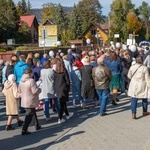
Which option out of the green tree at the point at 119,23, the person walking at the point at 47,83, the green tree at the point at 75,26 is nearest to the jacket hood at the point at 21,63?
the person walking at the point at 47,83

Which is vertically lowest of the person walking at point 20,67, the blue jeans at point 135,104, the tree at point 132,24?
the blue jeans at point 135,104

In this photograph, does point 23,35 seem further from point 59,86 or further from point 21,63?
point 59,86

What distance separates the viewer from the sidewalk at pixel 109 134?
317 inches

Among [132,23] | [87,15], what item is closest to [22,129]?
[132,23]

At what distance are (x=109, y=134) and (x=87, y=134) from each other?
1.64 feet

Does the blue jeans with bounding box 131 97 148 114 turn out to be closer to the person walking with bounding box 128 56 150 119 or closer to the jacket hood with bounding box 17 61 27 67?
the person walking with bounding box 128 56 150 119

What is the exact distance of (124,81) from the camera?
15.3 meters

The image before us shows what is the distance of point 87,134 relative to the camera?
907 cm

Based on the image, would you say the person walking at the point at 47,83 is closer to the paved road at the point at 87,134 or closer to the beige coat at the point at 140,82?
the paved road at the point at 87,134

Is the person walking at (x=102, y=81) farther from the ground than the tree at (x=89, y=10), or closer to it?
closer to it

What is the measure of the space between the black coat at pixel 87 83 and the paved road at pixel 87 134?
3.03 ft

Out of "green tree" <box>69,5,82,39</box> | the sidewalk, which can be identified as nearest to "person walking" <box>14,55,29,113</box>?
the sidewalk

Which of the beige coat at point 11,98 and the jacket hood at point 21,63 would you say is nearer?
the beige coat at point 11,98

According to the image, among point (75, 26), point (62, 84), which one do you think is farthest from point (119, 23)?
point (62, 84)
